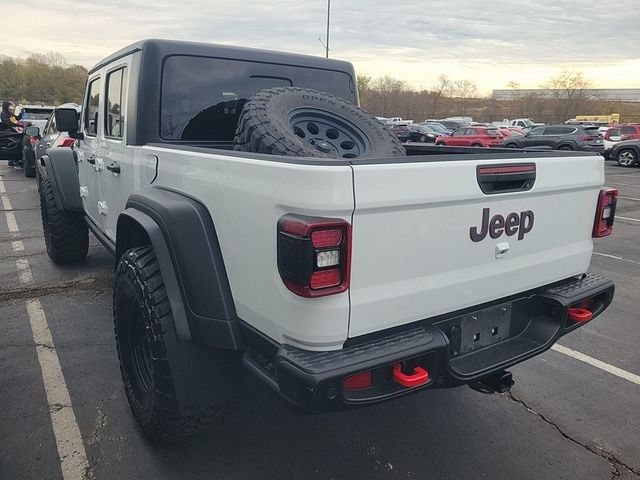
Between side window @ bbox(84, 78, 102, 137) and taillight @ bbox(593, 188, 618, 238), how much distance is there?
3654 mm

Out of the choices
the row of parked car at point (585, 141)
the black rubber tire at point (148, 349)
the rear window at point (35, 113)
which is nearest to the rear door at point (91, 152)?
the black rubber tire at point (148, 349)

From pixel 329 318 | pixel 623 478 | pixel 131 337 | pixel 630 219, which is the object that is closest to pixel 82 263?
pixel 131 337

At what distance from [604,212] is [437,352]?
1488 millimetres

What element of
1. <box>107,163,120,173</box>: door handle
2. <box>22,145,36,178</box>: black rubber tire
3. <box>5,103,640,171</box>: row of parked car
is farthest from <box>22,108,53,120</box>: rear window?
<box>107,163,120,173</box>: door handle

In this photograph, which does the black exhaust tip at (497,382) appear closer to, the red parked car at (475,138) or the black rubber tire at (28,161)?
the black rubber tire at (28,161)

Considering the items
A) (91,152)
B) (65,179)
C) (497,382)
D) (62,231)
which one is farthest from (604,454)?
(62,231)

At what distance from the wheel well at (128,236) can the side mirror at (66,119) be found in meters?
2.11

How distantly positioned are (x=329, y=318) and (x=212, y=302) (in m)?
0.59

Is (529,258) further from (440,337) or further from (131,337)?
(131,337)

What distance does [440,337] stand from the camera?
6.80 ft

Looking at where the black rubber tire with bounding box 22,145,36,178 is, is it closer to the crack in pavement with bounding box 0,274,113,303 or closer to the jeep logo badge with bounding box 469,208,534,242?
the crack in pavement with bounding box 0,274,113,303

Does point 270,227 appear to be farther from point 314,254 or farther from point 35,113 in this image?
point 35,113

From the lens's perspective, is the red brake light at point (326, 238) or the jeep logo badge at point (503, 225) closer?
the red brake light at point (326, 238)

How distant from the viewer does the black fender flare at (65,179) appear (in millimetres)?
4977
